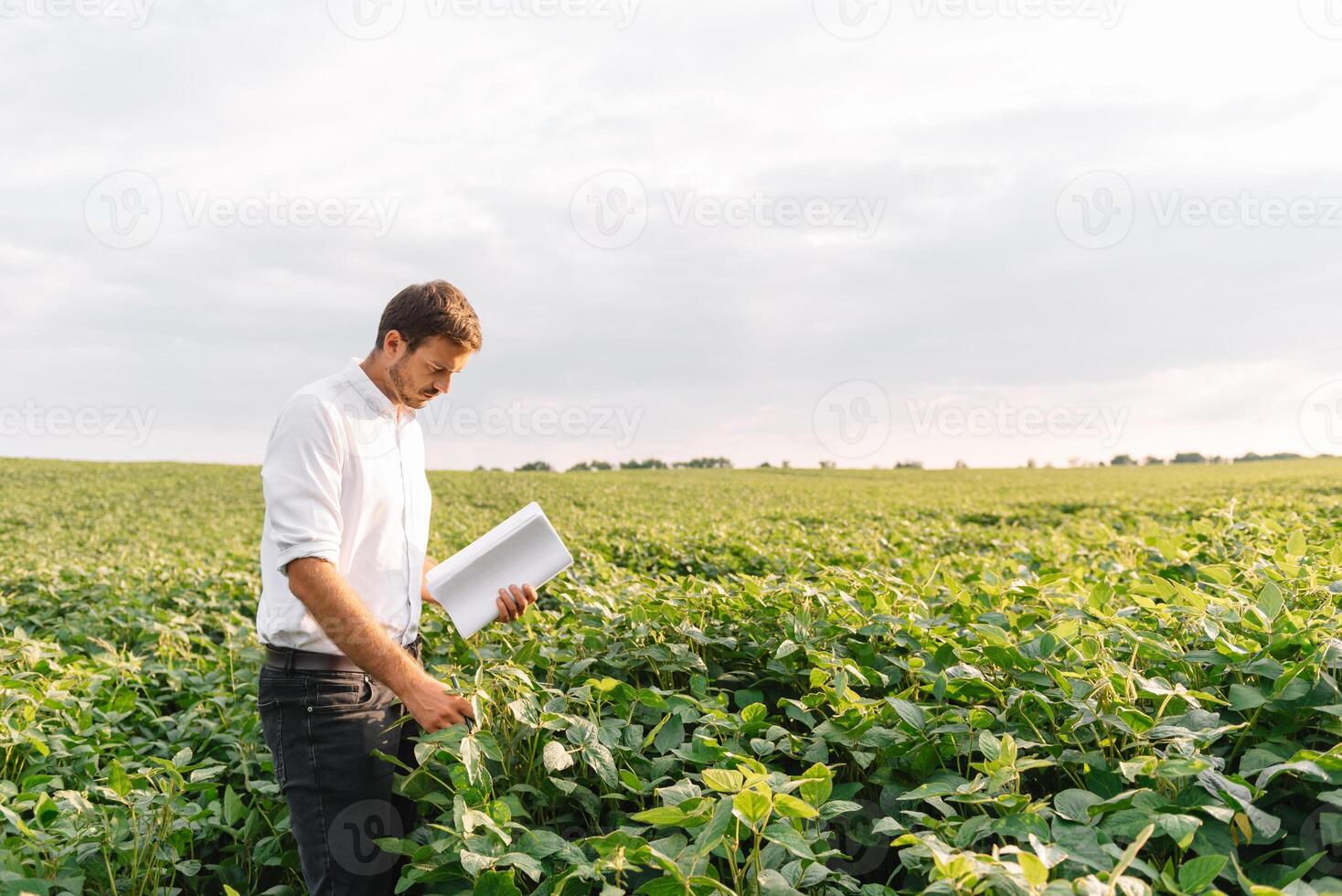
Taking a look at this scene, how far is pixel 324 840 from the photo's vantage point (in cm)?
282

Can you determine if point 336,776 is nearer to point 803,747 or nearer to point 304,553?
point 304,553

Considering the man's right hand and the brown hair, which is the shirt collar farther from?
the man's right hand

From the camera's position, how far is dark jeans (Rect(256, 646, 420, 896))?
282cm

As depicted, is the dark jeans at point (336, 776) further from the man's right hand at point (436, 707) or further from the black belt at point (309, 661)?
the man's right hand at point (436, 707)

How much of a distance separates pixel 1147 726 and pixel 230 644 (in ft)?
15.9

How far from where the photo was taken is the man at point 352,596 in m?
2.74

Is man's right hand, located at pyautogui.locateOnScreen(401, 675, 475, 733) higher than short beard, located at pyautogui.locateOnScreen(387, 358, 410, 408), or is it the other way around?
short beard, located at pyautogui.locateOnScreen(387, 358, 410, 408)

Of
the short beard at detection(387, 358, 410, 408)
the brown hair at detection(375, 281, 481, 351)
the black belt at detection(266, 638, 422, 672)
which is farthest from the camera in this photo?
the short beard at detection(387, 358, 410, 408)

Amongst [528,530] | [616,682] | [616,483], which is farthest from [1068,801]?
[616,483]

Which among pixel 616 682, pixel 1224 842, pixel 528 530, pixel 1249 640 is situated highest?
pixel 528 530

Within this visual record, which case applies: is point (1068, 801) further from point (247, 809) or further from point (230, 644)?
point (230, 644)

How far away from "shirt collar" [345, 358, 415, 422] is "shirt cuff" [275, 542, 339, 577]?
0.62 meters

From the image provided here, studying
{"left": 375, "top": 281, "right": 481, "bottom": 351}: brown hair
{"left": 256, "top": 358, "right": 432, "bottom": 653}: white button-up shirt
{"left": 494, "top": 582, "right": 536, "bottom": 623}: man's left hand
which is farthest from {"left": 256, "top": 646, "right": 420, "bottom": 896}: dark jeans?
{"left": 375, "top": 281, "right": 481, "bottom": 351}: brown hair

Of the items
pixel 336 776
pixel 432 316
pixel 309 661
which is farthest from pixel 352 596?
pixel 432 316
